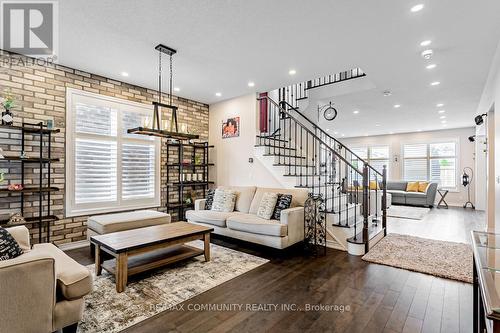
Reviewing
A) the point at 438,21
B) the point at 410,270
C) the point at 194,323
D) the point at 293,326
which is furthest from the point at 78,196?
the point at 438,21

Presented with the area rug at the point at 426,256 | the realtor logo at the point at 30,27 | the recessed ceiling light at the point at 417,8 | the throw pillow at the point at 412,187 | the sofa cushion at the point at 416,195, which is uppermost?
the realtor logo at the point at 30,27

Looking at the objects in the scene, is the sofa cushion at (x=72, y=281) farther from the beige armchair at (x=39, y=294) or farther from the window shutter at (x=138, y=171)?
the window shutter at (x=138, y=171)

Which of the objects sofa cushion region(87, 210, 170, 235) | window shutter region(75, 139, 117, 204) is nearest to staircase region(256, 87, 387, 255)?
sofa cushion region(87, 210, 170, 235)

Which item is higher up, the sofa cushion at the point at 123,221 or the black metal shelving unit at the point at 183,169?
the black metal shelving unit at the point at 183,169

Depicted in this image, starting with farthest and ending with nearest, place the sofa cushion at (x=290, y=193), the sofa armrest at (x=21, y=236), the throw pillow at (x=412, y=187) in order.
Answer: the throw pillow at (x=412, y=187) < the sofa cushion at (x=290, y=193) < the sofa armrest at (x=21, y=236)

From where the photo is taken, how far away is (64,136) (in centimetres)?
422

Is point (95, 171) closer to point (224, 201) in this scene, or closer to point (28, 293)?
point (224, 201)

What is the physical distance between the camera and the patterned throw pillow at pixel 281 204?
4223 millimetres

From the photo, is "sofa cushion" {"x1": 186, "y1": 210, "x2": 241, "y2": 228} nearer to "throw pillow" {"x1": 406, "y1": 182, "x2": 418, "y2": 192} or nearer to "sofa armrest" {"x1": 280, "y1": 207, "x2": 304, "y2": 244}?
"sofa armrest" {"x1": 280, "y1": 207, "x2": 304, "y2": 244}

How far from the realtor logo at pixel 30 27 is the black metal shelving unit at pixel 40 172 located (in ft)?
3.47

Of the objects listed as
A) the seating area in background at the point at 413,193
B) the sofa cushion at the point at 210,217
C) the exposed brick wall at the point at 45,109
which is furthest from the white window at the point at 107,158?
the seating area in background at the point at 413,193

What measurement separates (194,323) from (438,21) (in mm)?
3971

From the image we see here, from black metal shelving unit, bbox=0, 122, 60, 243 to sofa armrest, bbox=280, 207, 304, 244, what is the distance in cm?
349

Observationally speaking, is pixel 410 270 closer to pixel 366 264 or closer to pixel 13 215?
pixel 366 264
